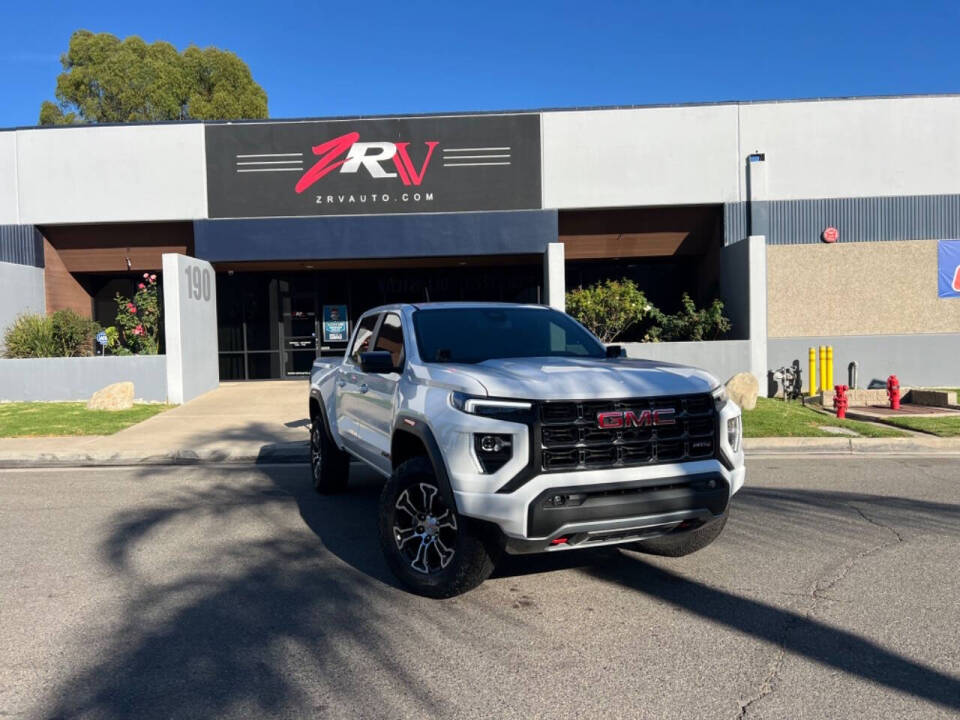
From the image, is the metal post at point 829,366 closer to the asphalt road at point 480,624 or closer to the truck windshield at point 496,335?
the asphalt road at point 480,624

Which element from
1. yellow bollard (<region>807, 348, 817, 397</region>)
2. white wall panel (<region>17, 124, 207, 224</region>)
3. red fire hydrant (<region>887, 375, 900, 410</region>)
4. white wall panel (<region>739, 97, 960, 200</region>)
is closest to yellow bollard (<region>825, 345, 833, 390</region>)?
yellow bollard (<region>807, 348, 817, 397</region>)

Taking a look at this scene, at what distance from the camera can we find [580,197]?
17891 millimetres

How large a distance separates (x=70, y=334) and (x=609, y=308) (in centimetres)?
1176

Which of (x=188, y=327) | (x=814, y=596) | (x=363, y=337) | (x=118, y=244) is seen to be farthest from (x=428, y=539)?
(x=118, y=244)

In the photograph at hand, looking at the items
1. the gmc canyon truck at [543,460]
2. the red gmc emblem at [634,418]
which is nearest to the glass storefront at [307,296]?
the gmc canyon truck at [543,460]

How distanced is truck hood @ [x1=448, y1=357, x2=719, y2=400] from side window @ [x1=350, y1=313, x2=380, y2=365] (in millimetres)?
2078

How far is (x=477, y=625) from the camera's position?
4.30 metres

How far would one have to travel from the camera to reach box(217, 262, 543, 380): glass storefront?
2062cm

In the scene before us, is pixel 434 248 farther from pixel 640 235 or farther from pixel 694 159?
pixel 694 159

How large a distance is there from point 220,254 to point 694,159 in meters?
11.2

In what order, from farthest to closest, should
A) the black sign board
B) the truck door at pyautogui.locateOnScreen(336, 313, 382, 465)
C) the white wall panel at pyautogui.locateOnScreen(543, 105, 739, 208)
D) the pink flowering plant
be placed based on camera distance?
the black sign board → the white wall panel at pyautogui.locateOnScreen(543, 105, 739, 208) → the pink flowering plant → the truck door at pyautogui.locateOnScreen(336, 313, 382, 465)

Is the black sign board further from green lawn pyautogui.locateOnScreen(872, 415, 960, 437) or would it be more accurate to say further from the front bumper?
the front bumper

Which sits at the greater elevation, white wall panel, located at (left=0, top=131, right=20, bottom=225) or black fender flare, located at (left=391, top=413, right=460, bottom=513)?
white wall panel, located at (left=0, top=131, right=20, bottom=225)

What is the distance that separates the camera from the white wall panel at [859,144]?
1747 centimetres
